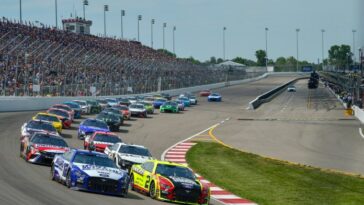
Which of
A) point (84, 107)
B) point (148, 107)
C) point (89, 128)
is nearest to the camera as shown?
point (89, 128)

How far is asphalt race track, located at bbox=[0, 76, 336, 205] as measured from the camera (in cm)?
1886

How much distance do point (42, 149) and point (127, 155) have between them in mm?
2902

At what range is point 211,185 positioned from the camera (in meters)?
24.9

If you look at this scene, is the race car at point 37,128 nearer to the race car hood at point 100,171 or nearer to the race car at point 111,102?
the race car hood at point 100,171

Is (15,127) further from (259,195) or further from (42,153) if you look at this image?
(259,195)

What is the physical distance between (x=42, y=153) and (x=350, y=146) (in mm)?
20945

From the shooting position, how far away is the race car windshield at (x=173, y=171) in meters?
21.2

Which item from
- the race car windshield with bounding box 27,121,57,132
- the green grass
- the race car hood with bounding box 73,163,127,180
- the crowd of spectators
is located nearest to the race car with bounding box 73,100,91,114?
the crowd of spectators

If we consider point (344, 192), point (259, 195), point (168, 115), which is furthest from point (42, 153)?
point (168, 115)

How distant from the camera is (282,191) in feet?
78.3

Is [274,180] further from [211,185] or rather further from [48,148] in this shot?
[48,148]

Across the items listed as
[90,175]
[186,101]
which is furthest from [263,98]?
[90,175]

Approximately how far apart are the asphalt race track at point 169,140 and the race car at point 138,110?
36.1 inches

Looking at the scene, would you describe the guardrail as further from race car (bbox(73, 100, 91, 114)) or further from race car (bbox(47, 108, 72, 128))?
race car (bbox(47, 108, 72, 128))
